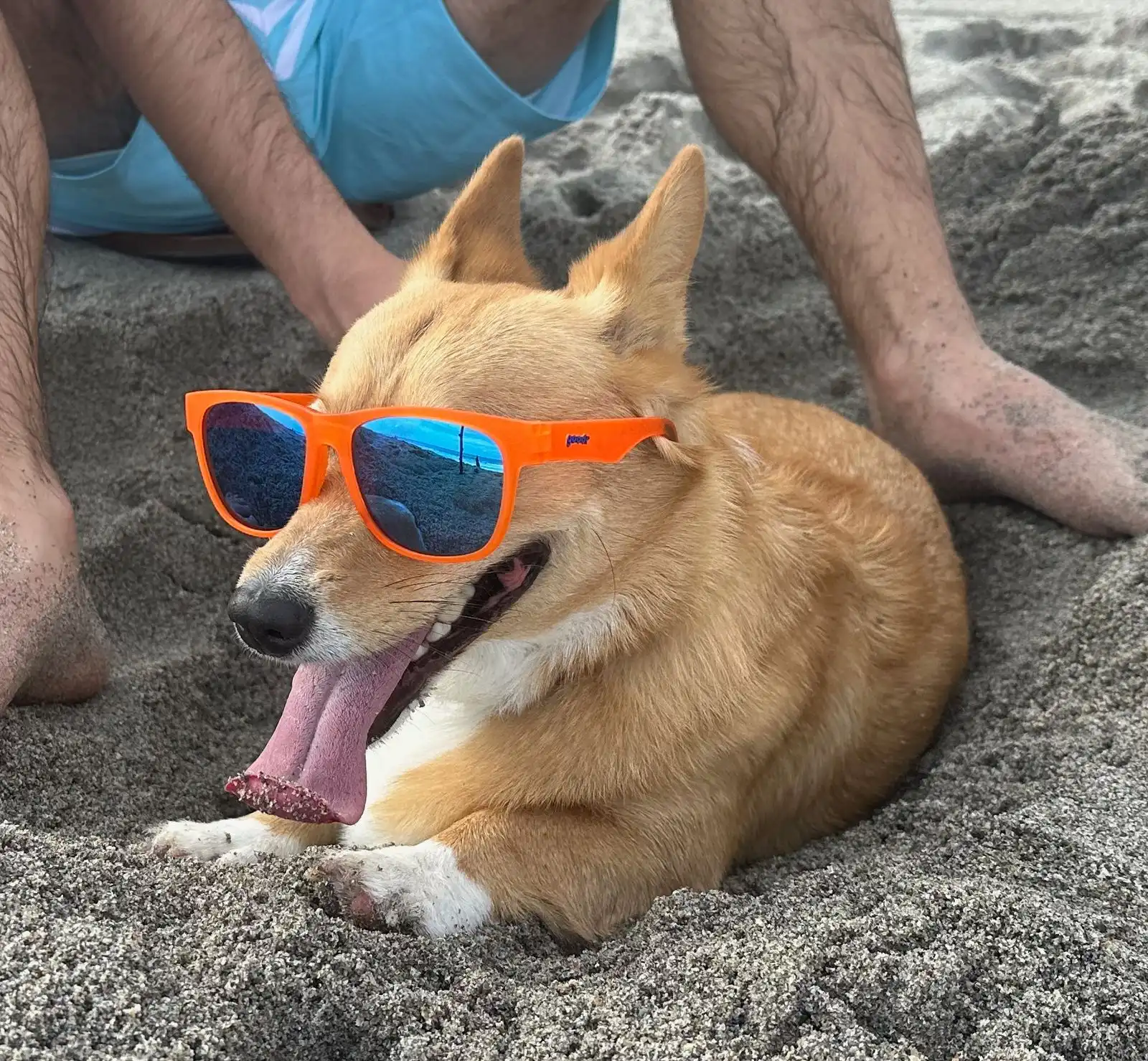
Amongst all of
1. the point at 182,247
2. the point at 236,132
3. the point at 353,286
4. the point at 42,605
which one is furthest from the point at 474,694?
the point at 182,247

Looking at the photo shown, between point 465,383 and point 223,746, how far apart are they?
3.55ft

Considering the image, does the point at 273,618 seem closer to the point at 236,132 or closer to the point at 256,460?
the point at 256,460

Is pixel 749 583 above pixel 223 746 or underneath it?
above

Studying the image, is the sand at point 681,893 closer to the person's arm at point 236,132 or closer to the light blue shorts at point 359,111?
the light blue shorts at point 359,111

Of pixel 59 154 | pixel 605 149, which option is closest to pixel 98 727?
pixel 59 154

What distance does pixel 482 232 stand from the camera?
6.98ft

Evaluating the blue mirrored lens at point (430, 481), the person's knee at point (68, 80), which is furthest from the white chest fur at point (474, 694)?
the person's knee at point (68, 80)

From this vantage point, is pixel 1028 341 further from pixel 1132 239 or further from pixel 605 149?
pixel 605 149

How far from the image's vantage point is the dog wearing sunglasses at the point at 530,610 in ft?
5.24

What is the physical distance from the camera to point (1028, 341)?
3.39 m

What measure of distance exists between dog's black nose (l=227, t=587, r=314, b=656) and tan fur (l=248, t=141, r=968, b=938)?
0.15ft

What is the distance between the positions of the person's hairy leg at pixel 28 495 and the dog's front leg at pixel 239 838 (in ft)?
1.25

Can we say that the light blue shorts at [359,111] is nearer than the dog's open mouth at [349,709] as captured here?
No

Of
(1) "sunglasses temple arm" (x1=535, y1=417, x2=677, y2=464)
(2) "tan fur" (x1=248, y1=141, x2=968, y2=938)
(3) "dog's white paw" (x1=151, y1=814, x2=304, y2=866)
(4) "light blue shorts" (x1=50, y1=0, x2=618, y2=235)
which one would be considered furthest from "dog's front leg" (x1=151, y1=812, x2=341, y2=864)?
(4) "light blue shorts" (x1=50, y1=0, x2=618, y2=235)
